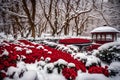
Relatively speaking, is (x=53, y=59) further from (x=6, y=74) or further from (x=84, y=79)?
(x=6, y=74)

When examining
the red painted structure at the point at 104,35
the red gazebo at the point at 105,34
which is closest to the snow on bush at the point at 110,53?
the red painted structure at the point at 104,35

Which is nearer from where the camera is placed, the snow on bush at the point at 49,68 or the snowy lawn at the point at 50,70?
the snowy lawn at the point at 50,70

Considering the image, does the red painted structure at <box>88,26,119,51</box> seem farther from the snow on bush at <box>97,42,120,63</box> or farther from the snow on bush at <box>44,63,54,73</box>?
the snow on bush at <box>44,63,54,73</box>

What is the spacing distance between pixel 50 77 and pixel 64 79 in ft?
1.84

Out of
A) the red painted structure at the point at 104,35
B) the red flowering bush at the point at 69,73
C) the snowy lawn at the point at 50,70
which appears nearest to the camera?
the snowy lawn at the point at 50,70

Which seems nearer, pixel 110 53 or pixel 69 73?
pixel 69 73

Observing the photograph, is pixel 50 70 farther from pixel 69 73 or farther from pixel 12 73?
pixel 12 73

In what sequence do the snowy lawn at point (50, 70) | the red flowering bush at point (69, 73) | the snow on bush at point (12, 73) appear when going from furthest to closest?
1. the red flowering bush at point (69, 73)
2. the snowy lawn at point (50, 70)
3. the snow on bush at point (12, 73)

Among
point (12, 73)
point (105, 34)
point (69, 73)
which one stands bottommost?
point (69, 73)

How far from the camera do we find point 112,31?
15641mm

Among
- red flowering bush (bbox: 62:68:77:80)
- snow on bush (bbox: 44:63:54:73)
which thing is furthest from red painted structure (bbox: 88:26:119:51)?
red flowering bush (bbox: 62:68:77:80)

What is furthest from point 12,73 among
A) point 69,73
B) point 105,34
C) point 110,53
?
point 105,34

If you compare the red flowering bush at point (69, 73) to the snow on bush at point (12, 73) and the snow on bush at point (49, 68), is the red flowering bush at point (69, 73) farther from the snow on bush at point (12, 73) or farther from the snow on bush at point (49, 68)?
the snow on bush at point (12, 73)

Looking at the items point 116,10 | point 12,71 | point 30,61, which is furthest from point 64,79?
point 116,10
